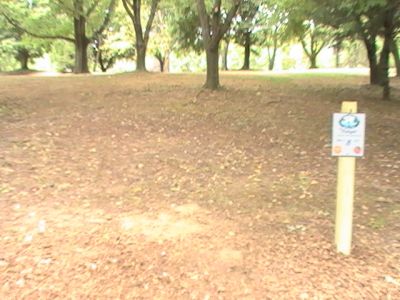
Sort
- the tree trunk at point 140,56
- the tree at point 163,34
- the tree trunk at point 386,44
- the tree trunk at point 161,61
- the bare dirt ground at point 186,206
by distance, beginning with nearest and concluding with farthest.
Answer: the bare dirt ground at point 186,206, the tree trunk at point 386,44, the tree trunk at point 140,56, the tree at point 163,34, the tree trunk at point 161,61

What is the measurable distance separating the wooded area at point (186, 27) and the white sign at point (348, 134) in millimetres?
5765

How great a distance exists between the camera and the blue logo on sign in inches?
157

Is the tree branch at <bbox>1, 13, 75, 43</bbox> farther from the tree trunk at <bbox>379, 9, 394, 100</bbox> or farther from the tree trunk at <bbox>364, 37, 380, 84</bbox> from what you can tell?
the tree trunk at <bbox>379, 9, 394, 100</bbox>

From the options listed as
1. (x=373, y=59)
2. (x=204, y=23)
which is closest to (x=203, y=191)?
(x=204, y=23)

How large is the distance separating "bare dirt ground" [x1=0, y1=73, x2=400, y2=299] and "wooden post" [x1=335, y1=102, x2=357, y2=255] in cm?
12

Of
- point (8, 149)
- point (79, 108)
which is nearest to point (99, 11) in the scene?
point (79, 108)

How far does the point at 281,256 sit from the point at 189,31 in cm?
2434

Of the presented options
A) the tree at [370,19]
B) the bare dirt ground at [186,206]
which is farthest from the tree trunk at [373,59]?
the bare dirt ground at [186,206]

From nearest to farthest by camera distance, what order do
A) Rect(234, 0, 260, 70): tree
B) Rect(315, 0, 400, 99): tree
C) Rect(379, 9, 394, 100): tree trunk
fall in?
Rect(315, 0, 400, 99): tree → Rect(379, 9, 394, 100): tree trunk → Rect(234, 0, 260, 70): tree

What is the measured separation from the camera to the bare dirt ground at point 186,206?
3.75 metres

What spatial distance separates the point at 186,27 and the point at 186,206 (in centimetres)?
2299

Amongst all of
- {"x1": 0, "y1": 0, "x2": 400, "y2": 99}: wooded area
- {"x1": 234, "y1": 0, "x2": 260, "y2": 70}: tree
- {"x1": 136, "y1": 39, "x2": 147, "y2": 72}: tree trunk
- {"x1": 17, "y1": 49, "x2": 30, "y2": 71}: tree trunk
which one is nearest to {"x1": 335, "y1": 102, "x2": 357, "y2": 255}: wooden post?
{"x1": 0, "y1": 0, "x2": 400, "y2": 99}: wooded area

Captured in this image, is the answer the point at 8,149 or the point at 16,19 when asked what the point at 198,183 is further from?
the point at 16,19

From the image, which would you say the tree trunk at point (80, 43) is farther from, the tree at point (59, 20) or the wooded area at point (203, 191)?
the wooded area at point (203, 191)
